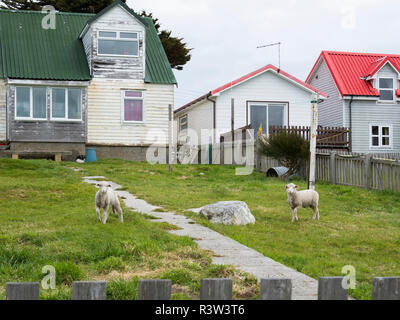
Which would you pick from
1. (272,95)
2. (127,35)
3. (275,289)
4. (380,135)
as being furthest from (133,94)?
(275,289)

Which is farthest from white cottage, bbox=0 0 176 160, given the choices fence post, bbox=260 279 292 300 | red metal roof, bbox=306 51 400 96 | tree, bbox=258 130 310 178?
fence post, bbox=260 279 292 300

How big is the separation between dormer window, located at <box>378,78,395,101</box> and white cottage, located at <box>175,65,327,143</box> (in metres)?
6.01

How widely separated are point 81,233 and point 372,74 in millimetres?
29859

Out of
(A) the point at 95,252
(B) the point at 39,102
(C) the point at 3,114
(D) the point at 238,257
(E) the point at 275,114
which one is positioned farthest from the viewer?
(E) the point at 275,114

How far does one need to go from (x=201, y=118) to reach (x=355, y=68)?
433 inches

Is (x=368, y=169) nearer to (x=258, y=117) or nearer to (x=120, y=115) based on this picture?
(x=120, y=115)

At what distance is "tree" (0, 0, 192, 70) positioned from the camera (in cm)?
3881

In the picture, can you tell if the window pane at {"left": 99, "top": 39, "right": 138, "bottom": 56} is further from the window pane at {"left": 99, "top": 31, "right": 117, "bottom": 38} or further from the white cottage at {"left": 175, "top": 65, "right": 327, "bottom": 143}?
the white cottage at {"left": 175, "top": 65, "right": 327, "bottom": 143}

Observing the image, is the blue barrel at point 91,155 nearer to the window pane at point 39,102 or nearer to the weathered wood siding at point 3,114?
the window pane at point 39,102

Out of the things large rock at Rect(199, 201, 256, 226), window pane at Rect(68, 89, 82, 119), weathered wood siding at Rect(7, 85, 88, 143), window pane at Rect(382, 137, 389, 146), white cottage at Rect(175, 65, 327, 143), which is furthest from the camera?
window pane at Rect(382, 137, 389, 146)

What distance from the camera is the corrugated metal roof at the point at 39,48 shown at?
26.9 metres

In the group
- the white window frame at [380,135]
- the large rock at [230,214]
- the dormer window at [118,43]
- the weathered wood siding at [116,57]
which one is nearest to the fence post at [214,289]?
the large rock at [230,214]

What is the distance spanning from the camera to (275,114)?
31812 mm

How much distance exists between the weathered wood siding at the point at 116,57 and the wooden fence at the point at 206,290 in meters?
24.8
